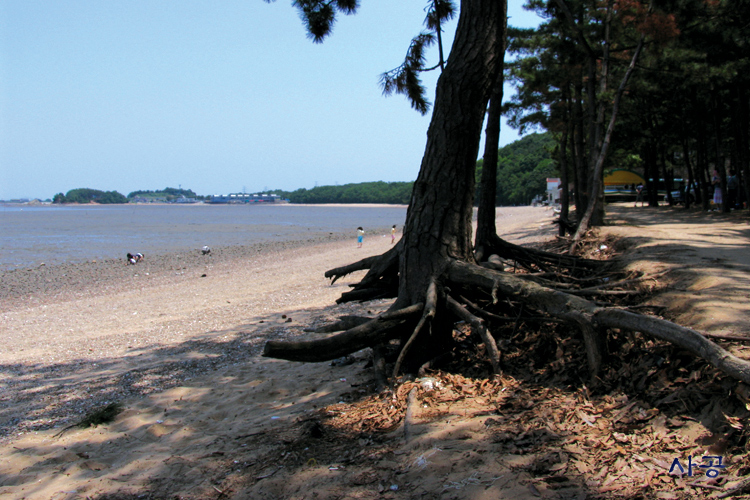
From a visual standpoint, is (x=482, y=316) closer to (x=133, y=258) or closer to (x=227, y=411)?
(x=227, y=411)

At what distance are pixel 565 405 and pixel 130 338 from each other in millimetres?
7809

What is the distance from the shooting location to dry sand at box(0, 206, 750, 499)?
10.5 ft

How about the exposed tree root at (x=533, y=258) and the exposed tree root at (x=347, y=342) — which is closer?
the exposed tree root at (x=347, y=342)

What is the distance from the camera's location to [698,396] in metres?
3.13

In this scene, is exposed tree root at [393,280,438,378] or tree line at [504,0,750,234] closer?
exposed tree root at [393,280,438,378]

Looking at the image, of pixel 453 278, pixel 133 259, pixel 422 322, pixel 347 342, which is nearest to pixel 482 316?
pixel 453 278

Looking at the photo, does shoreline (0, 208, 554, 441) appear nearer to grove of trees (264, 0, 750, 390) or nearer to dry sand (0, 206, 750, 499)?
dry sand (0, 206, 750, 499)

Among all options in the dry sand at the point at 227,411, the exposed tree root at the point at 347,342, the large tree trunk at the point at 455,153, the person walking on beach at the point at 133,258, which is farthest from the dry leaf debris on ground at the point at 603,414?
the person walking on beach at the point at 133,258

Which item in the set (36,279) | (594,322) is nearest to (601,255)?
(594,322)

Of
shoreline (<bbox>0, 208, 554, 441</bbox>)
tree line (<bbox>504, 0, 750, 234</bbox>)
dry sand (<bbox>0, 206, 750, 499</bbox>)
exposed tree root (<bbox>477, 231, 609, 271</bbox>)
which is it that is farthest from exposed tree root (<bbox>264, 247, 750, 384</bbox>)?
tree line (<bbox>504, 0, 750, 234</bbox>)

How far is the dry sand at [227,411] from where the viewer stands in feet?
10.5

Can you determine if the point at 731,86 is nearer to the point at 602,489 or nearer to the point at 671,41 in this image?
the point at 671,41

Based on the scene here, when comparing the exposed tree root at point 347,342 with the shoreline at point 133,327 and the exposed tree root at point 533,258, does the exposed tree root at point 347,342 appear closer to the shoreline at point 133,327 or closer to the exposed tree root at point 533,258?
the shoreline at point 133,327

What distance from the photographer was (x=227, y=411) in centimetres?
494
